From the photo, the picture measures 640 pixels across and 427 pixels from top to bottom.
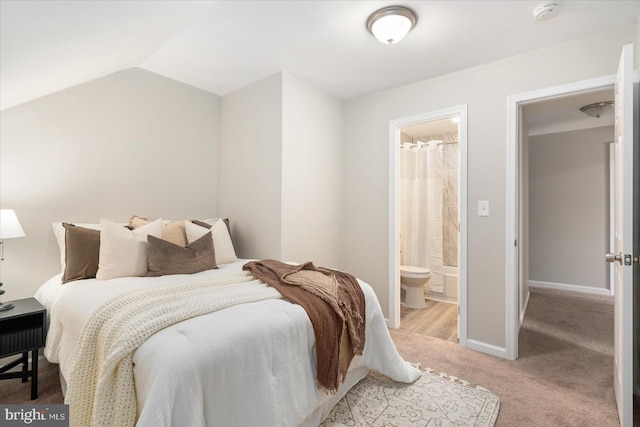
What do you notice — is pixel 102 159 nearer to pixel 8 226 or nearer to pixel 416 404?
pixel 8 226

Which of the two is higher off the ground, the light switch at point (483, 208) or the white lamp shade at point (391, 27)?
the white lamp shade at point (391, 27)

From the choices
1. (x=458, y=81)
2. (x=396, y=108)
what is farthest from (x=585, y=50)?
(x=396, y=108)

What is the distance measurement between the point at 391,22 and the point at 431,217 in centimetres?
269

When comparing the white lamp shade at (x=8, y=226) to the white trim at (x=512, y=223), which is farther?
the white trim at (x=512, y=223)

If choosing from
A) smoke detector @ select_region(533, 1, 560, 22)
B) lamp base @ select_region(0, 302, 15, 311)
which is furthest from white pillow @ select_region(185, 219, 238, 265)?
smoke detector @ select_region(533, 1, 560, 22)

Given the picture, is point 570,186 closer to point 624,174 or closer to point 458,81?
point 458,81

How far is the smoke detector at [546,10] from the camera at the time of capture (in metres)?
1.87

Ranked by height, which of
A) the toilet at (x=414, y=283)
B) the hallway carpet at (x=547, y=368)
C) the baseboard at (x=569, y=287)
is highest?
the toilet at (x=414, y=283)

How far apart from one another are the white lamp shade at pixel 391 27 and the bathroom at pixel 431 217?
1.97 metres

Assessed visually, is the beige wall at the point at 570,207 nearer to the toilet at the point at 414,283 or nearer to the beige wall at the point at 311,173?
the toilet at the point at 414,283

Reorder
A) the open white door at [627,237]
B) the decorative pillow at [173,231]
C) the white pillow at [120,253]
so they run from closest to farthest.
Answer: the open white door at [627,237] → the white pillow at [120,253] → the decorative pillow at [173,231]

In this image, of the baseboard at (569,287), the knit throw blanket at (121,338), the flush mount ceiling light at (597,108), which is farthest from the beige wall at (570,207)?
→ the knit throw blanket at (121,338)

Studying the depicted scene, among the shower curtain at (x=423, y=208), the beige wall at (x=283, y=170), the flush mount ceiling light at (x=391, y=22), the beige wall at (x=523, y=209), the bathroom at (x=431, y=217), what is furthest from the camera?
the shower curtain at (x=423, y=208)

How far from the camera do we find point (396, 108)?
3.13 meters
